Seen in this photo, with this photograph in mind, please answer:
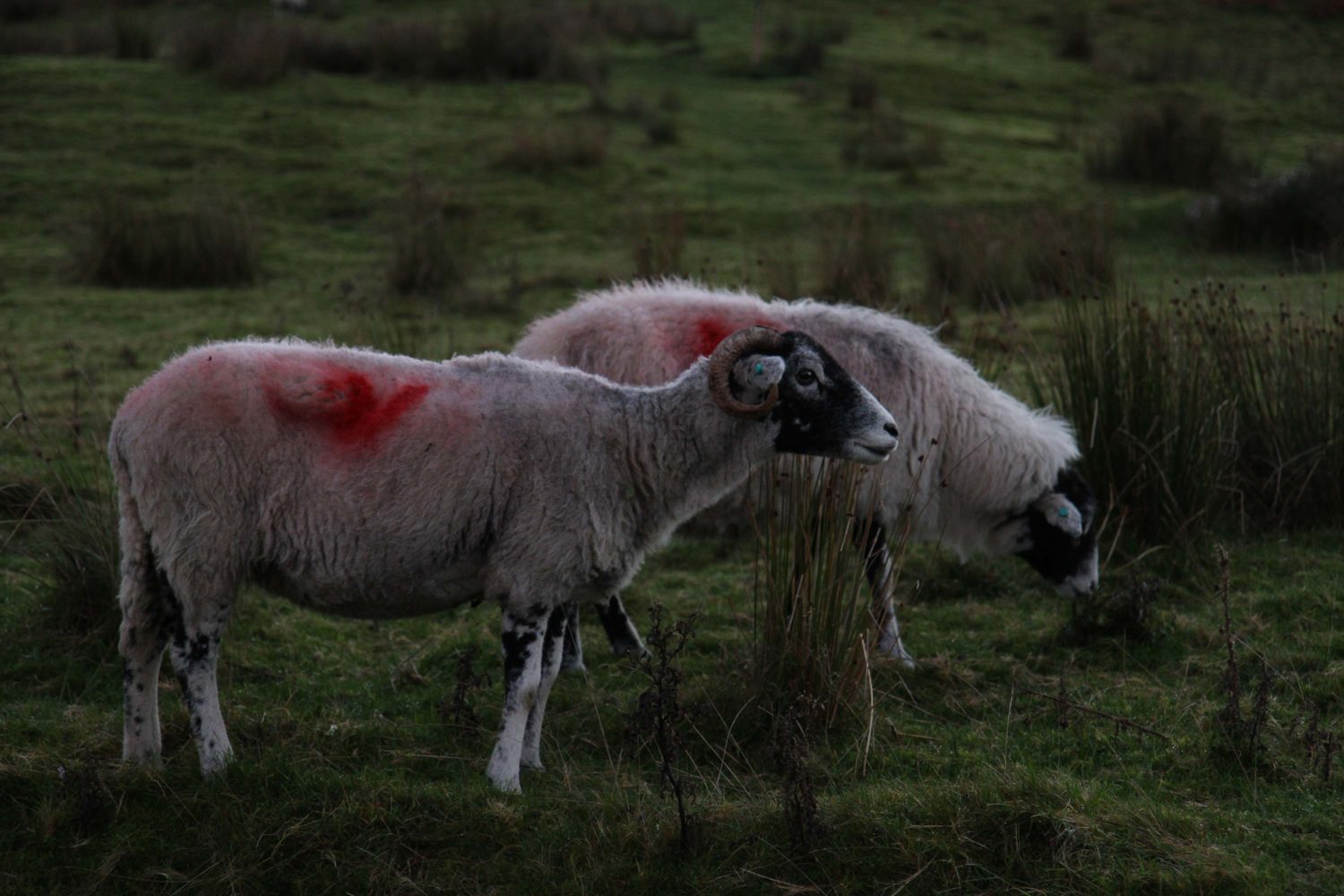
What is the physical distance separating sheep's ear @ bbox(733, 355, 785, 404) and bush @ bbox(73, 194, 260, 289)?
31.5ft

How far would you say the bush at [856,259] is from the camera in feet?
39.1

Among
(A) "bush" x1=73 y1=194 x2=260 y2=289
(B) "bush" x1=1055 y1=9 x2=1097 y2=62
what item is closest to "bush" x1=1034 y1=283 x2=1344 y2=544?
(A) "bush" x1=73 y1=194 x2=260 y2=289

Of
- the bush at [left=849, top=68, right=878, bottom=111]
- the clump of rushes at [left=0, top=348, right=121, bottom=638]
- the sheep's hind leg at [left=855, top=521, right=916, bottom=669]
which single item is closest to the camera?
the sheep's hind leg at [left=855, top=521, right=916, bottom=669]

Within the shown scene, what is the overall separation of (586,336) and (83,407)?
464 centimetres

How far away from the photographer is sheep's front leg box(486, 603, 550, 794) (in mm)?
5113

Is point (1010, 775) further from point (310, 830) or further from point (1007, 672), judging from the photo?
point (310, 830)

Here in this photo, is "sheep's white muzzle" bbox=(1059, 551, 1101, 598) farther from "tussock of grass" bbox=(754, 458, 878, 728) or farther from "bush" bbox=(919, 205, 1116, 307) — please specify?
"bush" bbox=(919, 205, 1116, 307)

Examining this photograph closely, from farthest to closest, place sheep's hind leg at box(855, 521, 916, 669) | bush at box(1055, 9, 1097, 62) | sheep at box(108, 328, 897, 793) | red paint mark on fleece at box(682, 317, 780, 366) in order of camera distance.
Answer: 1. bush at box(1055, 9, 1097, 62)
2. red paint mark on fleece at box(682, 317, 780, 366)
3. sheep's hind leg at box(855, 521, 916, 669)
4. sheep at box(108, 328, 897, 793)

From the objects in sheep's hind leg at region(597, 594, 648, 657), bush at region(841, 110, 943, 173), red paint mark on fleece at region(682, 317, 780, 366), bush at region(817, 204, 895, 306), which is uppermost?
red paint mark on fleece at region(682, 317, 780, 366)

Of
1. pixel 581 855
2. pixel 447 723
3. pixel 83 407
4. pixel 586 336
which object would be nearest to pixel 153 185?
pixel 83 407

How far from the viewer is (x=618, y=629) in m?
6.93

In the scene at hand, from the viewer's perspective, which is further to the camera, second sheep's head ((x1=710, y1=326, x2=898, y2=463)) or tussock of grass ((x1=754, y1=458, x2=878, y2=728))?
tussock of grass ((x1=754, y1=458, x2=878, y2=728))

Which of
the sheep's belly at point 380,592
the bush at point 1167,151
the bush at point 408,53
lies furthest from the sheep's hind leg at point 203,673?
the bush at point 408,53

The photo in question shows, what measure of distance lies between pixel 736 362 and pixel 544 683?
1516mm
